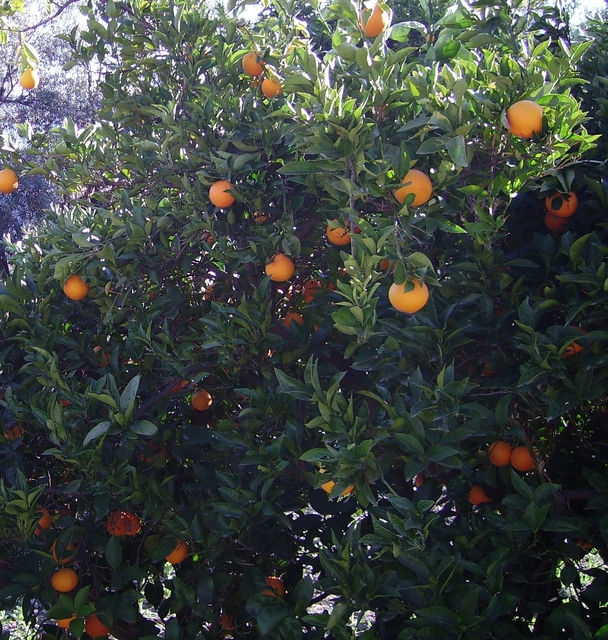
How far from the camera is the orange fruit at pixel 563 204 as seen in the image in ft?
6.03

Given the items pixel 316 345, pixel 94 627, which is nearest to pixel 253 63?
pixel 316 345

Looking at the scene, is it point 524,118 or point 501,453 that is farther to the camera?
point 501,453

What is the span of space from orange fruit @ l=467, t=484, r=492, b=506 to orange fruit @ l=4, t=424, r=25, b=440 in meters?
1.33

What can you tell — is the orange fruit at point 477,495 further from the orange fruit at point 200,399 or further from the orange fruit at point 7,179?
the orange fruit at point 7,179

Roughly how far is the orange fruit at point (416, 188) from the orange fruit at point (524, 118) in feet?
0.71

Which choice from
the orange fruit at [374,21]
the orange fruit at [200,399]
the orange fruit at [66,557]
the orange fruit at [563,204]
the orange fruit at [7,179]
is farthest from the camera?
the orange fruit at [7,179]

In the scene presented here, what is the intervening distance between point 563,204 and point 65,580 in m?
1.70

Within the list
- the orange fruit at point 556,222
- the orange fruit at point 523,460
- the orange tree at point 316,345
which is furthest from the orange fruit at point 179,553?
the orange fruit at point 556,222

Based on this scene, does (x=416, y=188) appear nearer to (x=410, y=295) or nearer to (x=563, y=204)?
(x=410, y=295)

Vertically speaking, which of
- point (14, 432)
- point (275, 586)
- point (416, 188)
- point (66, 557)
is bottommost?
point (275, 586)

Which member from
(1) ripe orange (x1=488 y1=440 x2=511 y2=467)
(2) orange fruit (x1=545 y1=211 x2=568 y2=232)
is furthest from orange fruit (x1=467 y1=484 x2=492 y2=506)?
(2) orange fruit (x1=545 y1=211 x2=568 y2=232)

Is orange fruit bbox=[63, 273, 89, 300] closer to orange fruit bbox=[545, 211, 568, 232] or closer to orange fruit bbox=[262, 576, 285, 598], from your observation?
orange fruit bbox=[262, 576, 285, 598]

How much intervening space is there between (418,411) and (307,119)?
73 centimetres

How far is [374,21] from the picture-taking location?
174cm
